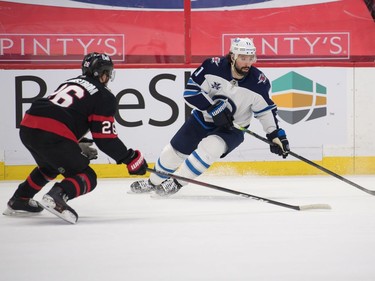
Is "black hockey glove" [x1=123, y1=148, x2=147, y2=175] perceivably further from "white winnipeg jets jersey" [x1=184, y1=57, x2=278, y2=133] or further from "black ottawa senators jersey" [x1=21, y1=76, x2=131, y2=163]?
"white winnipeg jets jersey" [x1=184, y1=57, x2=278, y2=133]

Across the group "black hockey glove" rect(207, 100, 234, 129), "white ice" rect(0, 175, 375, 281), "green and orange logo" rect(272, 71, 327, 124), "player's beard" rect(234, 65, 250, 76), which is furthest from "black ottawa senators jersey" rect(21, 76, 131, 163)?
"green and orange logo" rect(272, 71, 327, 124)

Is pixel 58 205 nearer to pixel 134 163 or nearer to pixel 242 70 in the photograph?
pixel 134 163

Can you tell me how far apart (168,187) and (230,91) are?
2.22 ft

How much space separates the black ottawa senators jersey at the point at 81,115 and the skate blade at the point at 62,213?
0.33 meters

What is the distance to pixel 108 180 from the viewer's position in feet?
19.2

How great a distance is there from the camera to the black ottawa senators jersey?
3.72m

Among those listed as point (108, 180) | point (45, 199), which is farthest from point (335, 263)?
point (108, 180)

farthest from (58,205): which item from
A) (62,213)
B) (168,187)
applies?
(168,187)

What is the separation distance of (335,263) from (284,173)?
3.35 m

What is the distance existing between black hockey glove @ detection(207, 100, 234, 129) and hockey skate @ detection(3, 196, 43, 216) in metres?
1.23

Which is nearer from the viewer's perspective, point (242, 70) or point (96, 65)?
point (96, 65)

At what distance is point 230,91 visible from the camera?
4.85 meters

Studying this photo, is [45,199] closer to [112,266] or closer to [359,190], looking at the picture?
[112,266]

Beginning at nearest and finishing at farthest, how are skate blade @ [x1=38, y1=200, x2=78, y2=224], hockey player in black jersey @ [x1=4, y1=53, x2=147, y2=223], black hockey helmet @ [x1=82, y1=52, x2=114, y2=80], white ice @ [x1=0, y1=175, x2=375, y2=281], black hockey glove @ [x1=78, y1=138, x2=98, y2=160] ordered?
1. white ice @ [x1=0, y1=175, x2=375, y2=281]
2. skate blade @ [x1=38, y1=200, x2=78, y2=224]
3. hockey player in black jersey @ [x1=4, y1=53, x2=147, y2=223]
4. black hockey helmet @ [x1=82, y1=52, x2=114, y2=80]
5. black hockey glove @ [x1=78, y1=138, x2=98, y2=160]
